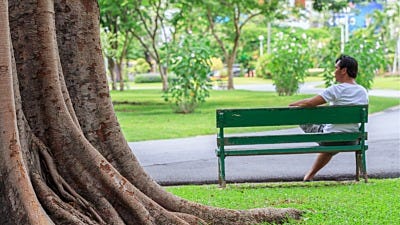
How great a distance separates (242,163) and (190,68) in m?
9.35

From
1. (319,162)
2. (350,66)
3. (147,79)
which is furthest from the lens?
(147,79)

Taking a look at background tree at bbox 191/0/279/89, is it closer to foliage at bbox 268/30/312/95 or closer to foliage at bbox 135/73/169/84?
foliage at bbox 268/30/312/95

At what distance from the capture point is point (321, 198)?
7316mm

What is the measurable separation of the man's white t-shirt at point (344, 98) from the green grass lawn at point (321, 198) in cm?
59

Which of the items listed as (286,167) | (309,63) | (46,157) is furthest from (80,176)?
(309,63)

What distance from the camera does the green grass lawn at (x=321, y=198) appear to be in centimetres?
631

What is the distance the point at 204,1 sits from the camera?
29.0 meters

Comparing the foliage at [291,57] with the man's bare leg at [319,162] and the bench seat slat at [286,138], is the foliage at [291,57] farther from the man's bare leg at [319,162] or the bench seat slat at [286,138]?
the bench seat slat at [286,138]

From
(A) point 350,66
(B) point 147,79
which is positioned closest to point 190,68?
(A) point 350,66

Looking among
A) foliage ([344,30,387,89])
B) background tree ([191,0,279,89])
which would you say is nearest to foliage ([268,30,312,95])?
background tree ([191,0,279,89])

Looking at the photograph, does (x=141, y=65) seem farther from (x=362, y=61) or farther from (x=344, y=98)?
(x=344, y=98)

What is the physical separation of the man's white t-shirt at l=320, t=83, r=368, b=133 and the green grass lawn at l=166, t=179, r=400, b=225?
59cm

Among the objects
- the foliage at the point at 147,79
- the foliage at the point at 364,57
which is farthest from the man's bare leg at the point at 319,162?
the foliage at the point at 147,79

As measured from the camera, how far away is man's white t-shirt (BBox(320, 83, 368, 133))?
8.65 m
